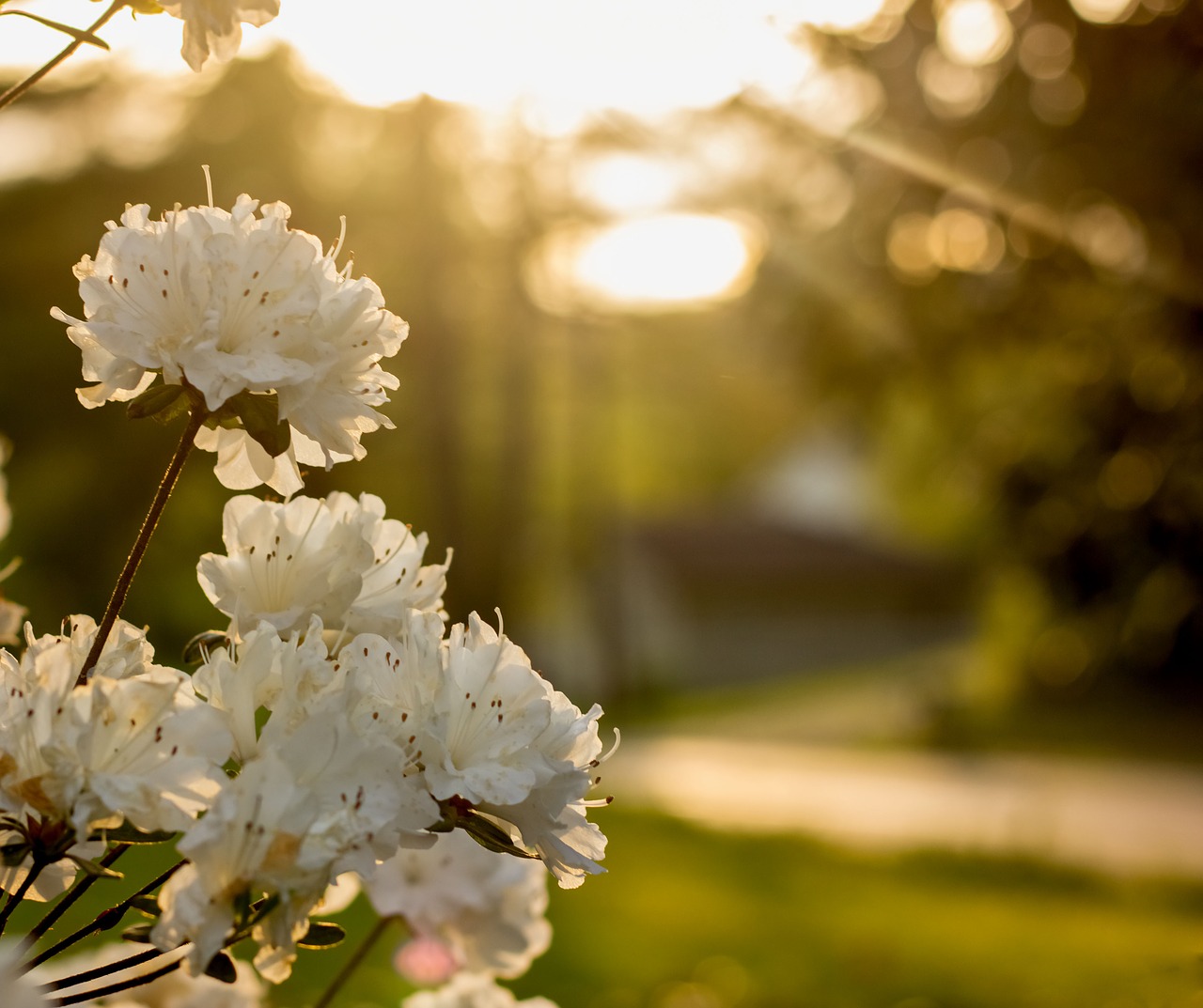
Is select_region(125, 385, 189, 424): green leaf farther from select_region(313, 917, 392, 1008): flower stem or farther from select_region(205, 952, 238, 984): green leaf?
select_region(313, 917, 392, 1008): flower stem

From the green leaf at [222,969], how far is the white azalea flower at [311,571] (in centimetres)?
26

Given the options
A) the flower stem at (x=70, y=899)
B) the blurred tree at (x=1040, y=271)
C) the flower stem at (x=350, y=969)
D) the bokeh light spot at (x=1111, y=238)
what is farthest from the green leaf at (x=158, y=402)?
the bokeh light spot at (x=1111, y=238)

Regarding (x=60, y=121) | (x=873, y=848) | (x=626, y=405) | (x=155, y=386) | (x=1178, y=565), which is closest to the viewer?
(x=155, y=386)

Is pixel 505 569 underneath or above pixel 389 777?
above

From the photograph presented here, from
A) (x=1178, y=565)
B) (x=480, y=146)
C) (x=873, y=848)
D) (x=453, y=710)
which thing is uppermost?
(x=480, y=146)

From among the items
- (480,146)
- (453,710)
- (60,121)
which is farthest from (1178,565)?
(60,121)

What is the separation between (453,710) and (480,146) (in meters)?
14.9

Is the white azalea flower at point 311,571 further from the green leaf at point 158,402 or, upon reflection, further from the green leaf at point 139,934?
the green leaf at point 139,934

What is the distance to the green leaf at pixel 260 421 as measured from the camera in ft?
3.56

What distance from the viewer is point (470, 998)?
5.60ft

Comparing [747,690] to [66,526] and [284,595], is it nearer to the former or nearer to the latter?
[66,526]

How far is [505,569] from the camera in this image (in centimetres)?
1825

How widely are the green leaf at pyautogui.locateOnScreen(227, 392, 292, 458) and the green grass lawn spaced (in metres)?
2.99

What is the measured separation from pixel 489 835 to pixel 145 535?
357 mm
